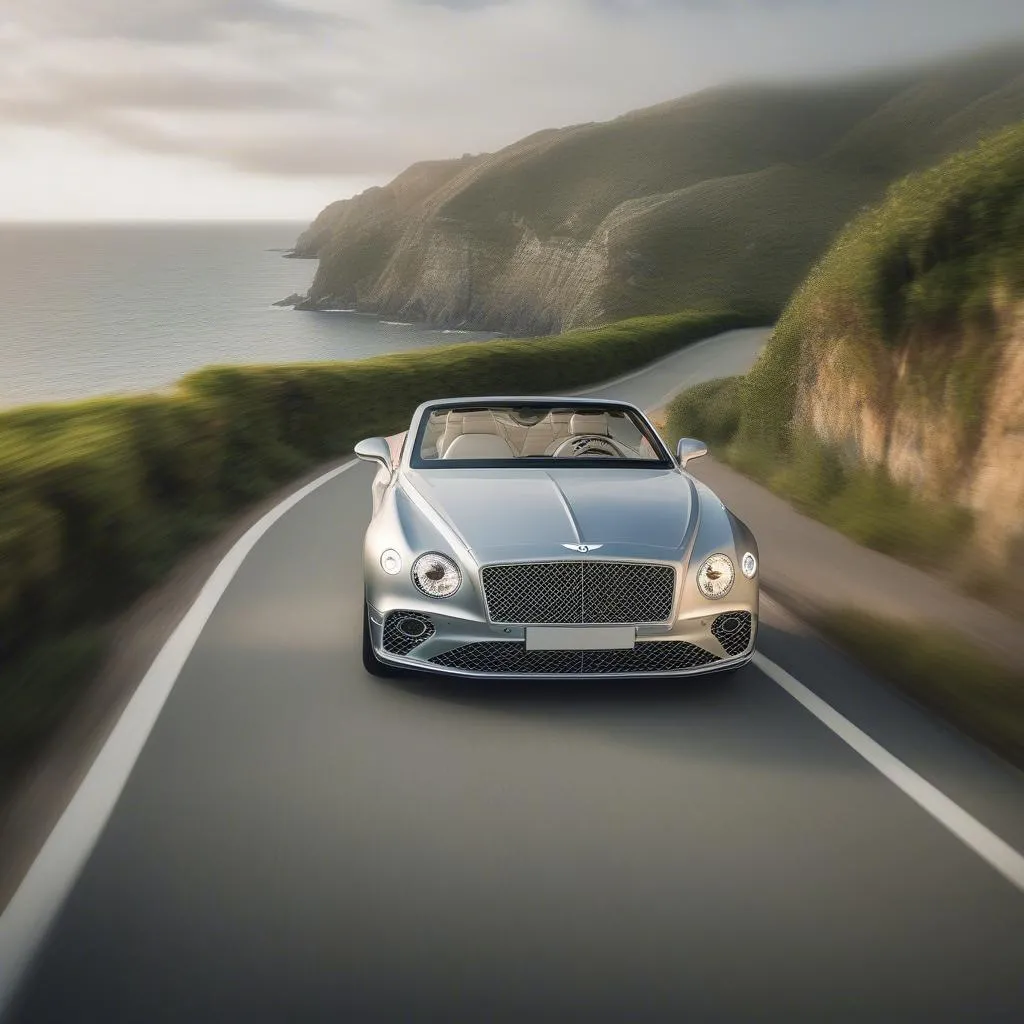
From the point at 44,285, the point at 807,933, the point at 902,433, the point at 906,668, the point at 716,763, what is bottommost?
the point at 44,285

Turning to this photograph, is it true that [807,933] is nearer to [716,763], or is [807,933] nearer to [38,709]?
[716,763]

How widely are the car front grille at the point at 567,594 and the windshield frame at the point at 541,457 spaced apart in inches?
63.6

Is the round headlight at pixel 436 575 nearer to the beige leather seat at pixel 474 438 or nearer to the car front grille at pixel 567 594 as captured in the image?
the car front grille at pixel 567 594

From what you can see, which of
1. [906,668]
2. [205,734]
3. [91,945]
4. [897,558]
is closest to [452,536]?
A: [205,734]

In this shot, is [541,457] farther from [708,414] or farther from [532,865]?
[708,414]

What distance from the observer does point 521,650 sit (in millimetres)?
5691

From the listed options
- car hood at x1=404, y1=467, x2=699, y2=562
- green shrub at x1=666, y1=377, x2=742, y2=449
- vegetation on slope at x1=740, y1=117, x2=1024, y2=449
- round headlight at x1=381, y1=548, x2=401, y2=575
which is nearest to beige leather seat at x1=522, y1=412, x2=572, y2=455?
car hood at x1=404, y1=467, x2=699, y2=562

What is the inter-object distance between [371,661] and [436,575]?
0.63 meters

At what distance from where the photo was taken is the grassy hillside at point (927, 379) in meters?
9.35

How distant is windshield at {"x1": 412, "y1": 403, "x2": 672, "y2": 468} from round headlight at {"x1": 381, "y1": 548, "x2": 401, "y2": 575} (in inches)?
58.5

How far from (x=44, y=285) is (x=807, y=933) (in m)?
198

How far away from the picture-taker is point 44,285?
185 metres

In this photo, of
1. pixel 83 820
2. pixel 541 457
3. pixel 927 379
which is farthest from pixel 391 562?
pixel 927 379

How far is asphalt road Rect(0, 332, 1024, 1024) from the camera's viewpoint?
3207 mm
